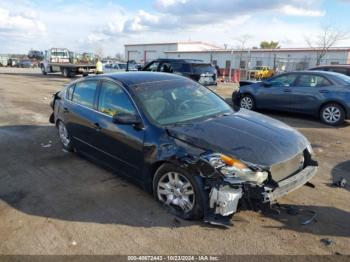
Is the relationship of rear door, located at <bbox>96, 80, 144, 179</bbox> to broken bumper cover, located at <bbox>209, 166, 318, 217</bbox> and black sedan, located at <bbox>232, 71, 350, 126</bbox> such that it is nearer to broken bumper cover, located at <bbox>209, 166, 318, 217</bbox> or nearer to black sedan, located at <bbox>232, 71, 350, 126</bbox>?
broken bumper cover, located at <bbox>209, 166, 318, 217</bbox>

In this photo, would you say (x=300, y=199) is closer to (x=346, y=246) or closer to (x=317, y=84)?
(x=346, y=246)

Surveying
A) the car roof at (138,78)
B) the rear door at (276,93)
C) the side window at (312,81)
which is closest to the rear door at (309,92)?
the side window at (312,81)

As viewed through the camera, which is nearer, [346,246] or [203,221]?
[346,246]

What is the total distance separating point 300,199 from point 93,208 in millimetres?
2679

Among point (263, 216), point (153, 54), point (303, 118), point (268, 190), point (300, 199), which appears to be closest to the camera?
point (268, 190)

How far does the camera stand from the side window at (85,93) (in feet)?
17.5

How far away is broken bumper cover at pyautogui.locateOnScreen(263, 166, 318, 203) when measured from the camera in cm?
343

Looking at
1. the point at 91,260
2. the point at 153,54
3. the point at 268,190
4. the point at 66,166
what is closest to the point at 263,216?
the point at 268,190

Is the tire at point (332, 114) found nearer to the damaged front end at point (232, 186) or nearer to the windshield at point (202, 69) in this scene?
the windshield at point (202, 69)

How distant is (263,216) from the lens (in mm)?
3922

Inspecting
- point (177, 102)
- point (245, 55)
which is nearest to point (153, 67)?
point (177, 102)

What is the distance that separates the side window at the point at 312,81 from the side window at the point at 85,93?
6.74 meters

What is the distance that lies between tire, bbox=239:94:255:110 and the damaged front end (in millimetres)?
7674

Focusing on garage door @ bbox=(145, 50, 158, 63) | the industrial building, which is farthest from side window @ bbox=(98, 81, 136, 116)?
garage door @ bbox=(145, 50, 158, 63)
